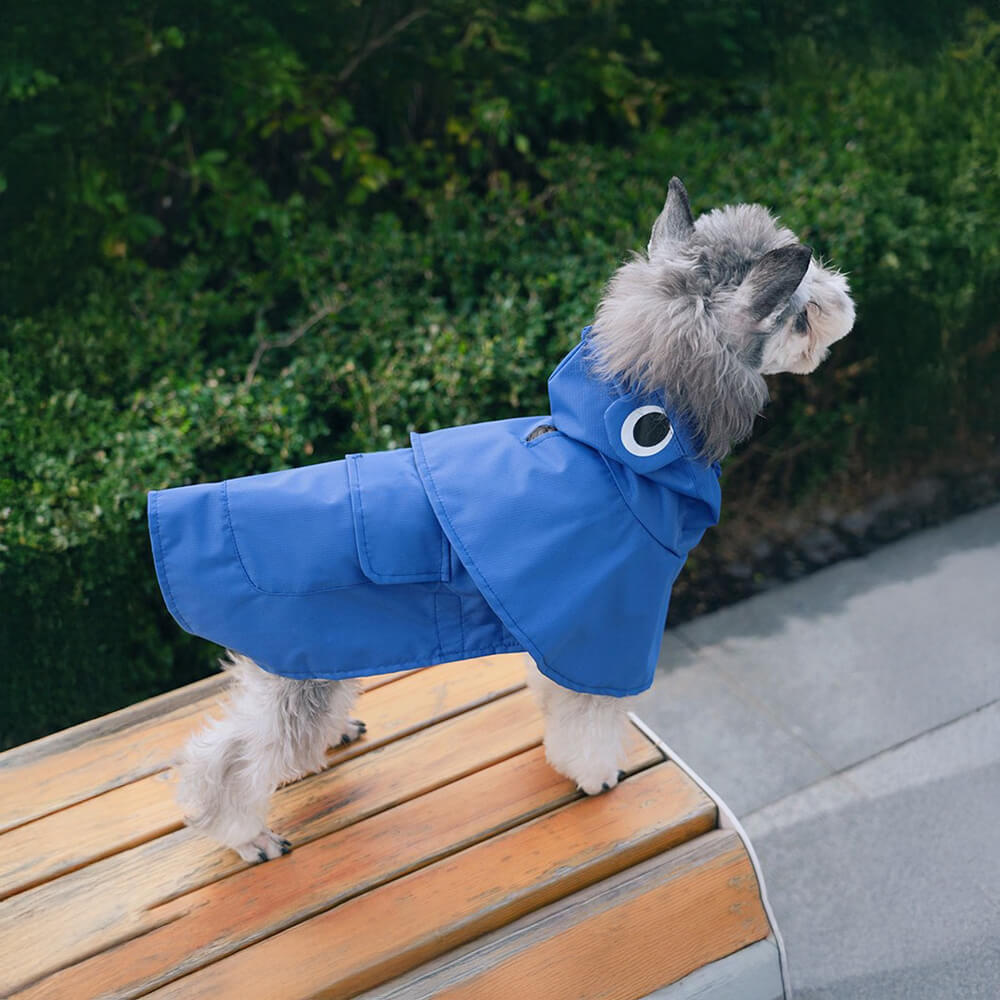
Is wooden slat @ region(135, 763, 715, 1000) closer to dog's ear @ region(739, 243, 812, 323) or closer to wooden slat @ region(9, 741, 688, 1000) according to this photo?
wooden slat @ region(9, 741, 688, 1000)

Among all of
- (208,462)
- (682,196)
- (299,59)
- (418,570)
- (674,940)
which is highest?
(299,59)

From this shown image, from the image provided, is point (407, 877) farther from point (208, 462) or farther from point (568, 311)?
point (568, 311)

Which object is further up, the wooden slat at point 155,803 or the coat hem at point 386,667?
the coat hem at point 386,667

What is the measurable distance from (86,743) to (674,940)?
1.76 meters

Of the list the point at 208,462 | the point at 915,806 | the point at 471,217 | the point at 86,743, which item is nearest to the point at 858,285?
the point at 471,217

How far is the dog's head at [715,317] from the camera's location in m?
2.33

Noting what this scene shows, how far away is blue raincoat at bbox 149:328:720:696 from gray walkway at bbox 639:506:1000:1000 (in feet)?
4.14

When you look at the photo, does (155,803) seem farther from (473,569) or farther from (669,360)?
(669,360)

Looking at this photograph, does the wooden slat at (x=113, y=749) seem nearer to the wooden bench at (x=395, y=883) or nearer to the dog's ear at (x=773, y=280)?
the wooden bench at (x=395, y=883)

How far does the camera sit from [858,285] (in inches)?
176

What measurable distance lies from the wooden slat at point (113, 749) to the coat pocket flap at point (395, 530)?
97cm


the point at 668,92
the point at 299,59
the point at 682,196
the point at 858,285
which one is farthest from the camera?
the point at 668,92

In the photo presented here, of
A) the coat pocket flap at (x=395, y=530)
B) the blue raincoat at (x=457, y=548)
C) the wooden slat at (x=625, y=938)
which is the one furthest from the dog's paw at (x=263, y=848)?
the coat pocket flap at (x=395, y=530)

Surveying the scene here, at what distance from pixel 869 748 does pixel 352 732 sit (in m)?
1.86
